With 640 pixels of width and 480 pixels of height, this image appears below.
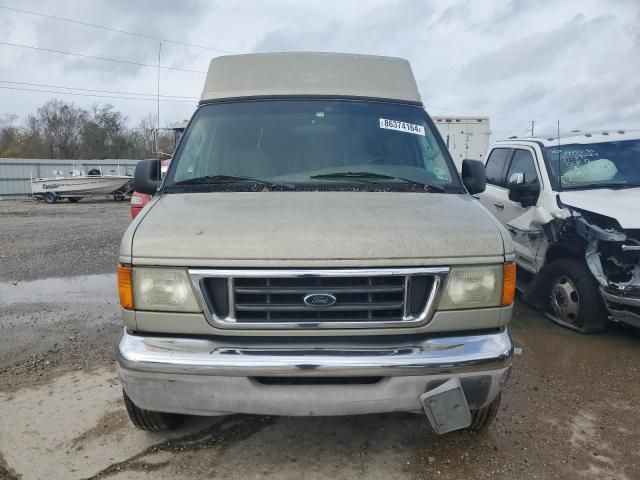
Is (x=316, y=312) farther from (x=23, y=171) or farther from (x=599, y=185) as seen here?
(x=23, y=171)

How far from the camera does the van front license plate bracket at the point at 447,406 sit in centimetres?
255

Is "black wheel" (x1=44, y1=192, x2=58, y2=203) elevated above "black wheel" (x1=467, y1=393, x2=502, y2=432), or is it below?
below

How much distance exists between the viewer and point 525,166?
21.3ft

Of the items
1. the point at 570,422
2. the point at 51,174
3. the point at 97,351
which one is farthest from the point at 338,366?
the point at 51,174

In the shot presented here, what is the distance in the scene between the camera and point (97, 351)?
4758mm

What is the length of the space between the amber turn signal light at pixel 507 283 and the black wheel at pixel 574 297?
2809 millimetres

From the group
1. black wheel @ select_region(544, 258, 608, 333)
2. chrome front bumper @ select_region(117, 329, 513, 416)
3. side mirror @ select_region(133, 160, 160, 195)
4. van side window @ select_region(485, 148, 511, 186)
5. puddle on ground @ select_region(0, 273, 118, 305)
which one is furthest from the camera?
van side window @ select_region(485, 148, 511, 186)

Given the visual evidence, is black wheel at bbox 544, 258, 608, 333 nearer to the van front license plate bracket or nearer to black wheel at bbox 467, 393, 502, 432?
black wheel at bbox 467, 393, 502, 432

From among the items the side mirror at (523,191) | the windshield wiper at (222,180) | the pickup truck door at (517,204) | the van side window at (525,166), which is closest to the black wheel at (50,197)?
the pickup truck door at (517,204)

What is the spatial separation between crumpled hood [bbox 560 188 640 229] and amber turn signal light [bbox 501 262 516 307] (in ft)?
8.63

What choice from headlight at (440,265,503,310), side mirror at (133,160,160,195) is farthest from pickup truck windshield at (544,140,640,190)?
side mirror at (133,160,160,195)

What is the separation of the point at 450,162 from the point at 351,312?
1.71 meters

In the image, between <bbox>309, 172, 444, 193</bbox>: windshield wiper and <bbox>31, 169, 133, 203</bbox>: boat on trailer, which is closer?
<bbox>309, 172, 444, 193</bbox>: windshield wiper

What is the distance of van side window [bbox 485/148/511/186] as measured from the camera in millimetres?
7191
